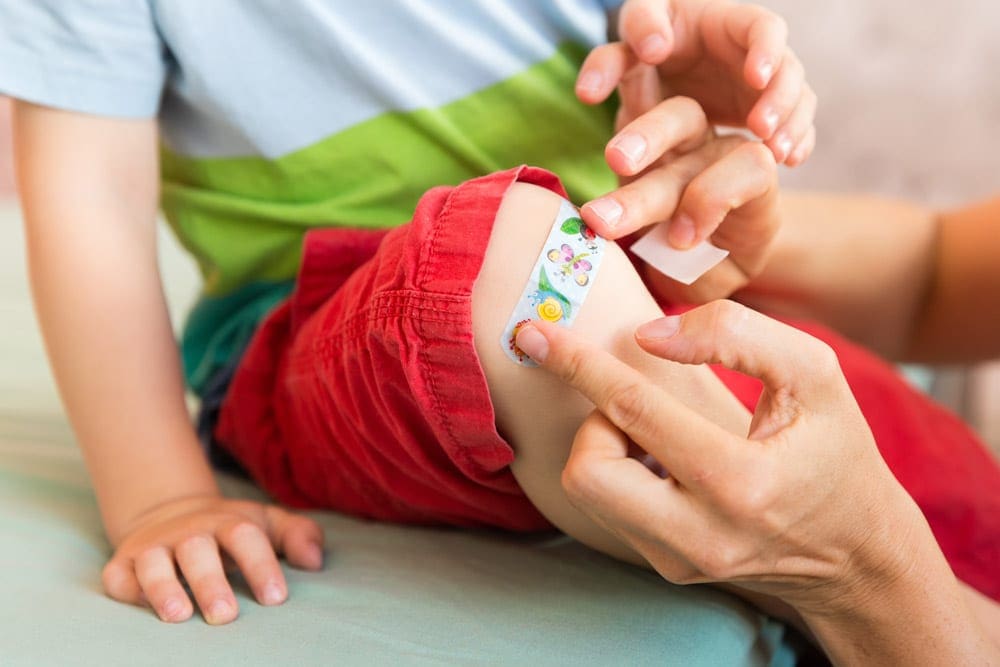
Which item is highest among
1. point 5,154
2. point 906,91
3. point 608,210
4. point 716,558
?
point 608,210

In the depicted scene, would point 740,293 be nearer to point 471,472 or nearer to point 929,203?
point 471,472

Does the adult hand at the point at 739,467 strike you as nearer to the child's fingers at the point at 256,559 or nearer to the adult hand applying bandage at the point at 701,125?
the adult hand applying bandage at the point at 701,125

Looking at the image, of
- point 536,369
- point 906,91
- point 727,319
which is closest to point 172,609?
point 536,369

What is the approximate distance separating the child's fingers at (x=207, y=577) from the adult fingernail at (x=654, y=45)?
1.48 feet

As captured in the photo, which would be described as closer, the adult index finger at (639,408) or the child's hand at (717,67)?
the adult index finger at (639,408)

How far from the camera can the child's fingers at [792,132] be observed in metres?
0.67

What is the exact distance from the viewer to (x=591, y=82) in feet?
2.36

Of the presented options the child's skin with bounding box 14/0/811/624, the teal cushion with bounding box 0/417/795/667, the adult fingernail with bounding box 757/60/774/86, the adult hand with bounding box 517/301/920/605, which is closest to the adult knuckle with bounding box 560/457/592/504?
the adult hand with bounding box 517/301/920/605

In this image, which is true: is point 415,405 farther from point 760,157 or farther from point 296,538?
point 760,157

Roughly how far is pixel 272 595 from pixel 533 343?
0.24m

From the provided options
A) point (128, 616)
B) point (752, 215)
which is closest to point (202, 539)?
point (128, 616)

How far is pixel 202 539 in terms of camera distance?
64 cm

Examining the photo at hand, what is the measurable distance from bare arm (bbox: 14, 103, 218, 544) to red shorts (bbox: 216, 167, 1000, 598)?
0.08 m

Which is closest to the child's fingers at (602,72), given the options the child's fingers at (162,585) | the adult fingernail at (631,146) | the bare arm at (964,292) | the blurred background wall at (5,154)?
the adult fingernail at (631,146)
